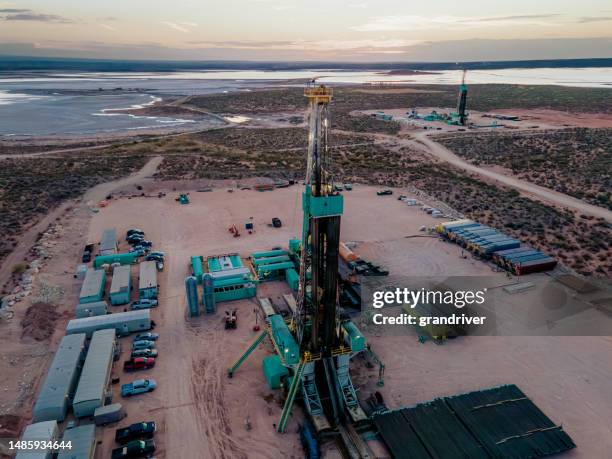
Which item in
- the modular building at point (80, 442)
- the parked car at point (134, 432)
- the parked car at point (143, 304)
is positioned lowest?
the parked car at point (143, 304)

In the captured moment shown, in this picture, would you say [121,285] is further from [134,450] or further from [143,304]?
[134,450]

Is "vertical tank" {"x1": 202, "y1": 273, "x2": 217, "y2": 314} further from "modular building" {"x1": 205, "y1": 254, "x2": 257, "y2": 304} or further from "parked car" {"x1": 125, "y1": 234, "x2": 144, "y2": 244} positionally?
"parked car" {"x1": 125, "y1": 234, "x2": 144, "y2": 244}

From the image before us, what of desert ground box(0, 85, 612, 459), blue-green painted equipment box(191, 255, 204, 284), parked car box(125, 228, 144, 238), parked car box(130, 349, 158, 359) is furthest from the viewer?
parked car box(125, 228, 144, 238)

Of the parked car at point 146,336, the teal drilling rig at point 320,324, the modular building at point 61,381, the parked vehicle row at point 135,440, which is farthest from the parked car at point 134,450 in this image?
the parked car at point 146,336

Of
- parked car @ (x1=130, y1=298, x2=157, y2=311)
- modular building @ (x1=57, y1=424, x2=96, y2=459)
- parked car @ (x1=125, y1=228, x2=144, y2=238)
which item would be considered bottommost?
parked car @ (x1=125, y1=228, x2=144, y2=238)

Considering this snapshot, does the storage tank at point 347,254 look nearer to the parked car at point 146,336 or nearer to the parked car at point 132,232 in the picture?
the parked car at point 146,336

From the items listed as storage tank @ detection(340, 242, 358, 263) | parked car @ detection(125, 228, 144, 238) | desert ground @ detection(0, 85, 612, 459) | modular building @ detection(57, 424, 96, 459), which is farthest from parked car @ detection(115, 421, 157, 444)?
parked car @ detection(125, 228, 144, 238)
